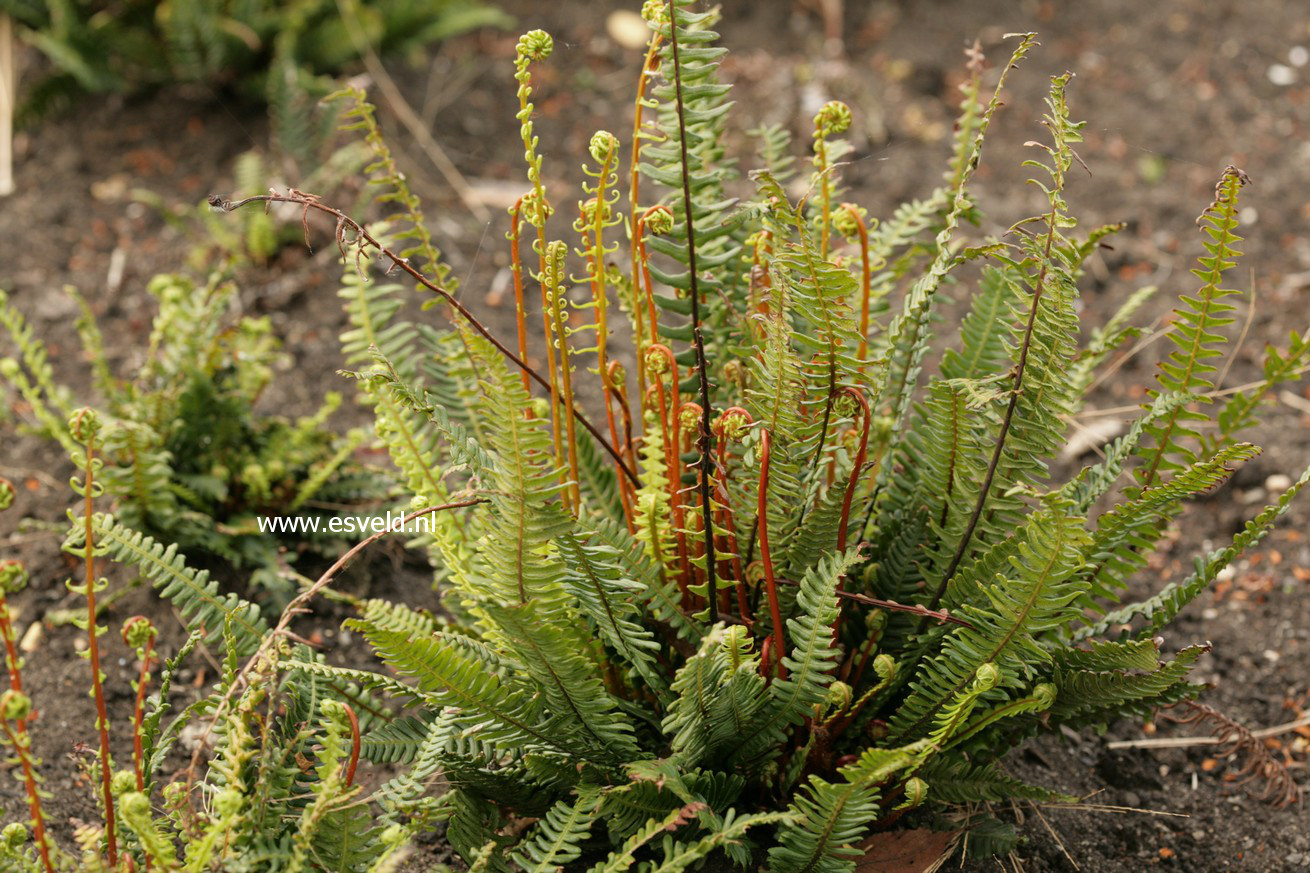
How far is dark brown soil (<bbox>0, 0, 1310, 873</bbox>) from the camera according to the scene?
6.91 ft

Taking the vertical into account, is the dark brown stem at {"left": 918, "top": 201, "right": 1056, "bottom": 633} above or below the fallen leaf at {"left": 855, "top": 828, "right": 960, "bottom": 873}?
above

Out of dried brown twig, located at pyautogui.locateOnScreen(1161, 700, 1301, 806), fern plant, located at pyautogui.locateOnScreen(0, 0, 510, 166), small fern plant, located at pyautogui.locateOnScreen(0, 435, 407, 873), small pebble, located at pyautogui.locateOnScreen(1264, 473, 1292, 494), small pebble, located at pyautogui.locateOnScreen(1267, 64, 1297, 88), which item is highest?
fern plant, located at pyautogui.locateOnScreen(0, 0, 510, 166)

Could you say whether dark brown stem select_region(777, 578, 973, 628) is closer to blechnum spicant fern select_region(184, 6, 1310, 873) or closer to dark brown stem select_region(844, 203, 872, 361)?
blechnum spicant fern select_region(184, 6, 1310, 873)

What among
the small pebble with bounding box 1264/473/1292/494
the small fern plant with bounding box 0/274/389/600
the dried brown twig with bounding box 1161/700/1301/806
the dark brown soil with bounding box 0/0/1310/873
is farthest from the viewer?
the small pebble with bounding box 1264/473/1292/494

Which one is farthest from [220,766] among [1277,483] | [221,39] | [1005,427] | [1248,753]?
[221,39]

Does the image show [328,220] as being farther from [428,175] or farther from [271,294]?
[428,175]

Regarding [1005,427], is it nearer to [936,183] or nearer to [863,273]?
[863,273]

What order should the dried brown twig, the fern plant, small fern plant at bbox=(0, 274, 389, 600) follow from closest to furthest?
the dried brown twig < small fern plant at bbox=(0, 274, 389, 600) < the fern plant

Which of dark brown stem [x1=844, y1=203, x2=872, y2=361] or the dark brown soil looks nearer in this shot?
dark brown stem [x1=844, y1=203, x2=872, y2=361]

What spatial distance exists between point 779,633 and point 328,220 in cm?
212

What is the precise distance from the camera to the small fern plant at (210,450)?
2258 mm

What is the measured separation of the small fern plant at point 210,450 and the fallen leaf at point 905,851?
1.16m

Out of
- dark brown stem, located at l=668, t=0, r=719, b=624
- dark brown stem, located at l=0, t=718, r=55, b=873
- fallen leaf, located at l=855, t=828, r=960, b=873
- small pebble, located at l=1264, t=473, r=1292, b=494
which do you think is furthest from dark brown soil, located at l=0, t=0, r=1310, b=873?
dark brown stem, located at l=668, t=0, r=719, b=624

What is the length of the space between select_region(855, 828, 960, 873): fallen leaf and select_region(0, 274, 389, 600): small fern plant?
116 centimetres
